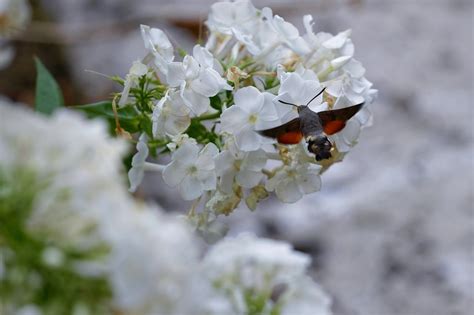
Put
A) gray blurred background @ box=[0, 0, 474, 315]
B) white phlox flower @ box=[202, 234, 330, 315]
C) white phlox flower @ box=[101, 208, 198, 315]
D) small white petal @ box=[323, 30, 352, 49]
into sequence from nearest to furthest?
white phlox flower @ box=[101, 208, 198, 315] → white phlox flower @ box=[202, 234, 330, 315] → small white petal @ box=[323, 30, 352, 49] → gray blurred background @ box=[0, 0, 474, 315]

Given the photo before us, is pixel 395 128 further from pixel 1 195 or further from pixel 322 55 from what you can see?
pixel 1 195

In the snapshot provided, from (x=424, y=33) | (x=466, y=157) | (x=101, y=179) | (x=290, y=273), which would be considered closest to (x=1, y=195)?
(x=101, y=179)

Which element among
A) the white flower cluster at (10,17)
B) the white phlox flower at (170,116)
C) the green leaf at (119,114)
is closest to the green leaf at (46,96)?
the green leaf at (119,114)

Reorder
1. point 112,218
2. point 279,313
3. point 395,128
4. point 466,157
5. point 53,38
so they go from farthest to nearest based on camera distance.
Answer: point 53,38, point 395,128, point 466,157, point 279,313, point 112,218

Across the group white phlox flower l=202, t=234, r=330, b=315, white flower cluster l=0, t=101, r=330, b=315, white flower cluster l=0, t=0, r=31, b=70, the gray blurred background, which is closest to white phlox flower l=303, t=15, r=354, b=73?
white phlox flower l=202, t=234, r=330, b=315

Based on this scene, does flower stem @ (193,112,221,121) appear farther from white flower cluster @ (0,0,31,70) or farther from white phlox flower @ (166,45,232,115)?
white flower cluster @ (0,0,31,70)

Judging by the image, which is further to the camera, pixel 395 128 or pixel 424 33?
pixel 424 33
